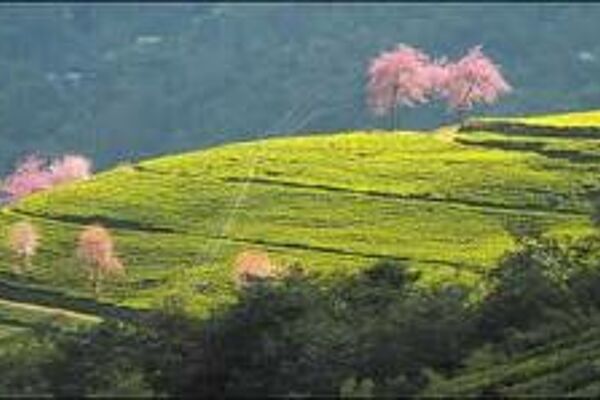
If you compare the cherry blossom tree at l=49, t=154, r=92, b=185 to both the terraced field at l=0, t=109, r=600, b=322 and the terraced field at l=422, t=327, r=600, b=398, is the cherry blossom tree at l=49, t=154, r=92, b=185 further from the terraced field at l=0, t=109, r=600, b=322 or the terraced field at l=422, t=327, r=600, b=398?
the terraced field at l=422, t=327, r=600, b=398

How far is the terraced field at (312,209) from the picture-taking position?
79500 millimetres

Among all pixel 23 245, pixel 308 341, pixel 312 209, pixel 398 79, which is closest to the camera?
pixel 308 341

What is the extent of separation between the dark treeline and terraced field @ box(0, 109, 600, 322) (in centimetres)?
2247

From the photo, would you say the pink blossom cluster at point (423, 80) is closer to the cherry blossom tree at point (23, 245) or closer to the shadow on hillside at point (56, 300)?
the cherry blossom tree at point (23, 245)

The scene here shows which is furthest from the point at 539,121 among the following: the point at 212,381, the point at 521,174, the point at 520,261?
the point at 212,381

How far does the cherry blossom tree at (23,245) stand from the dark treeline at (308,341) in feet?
127

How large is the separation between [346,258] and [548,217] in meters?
11.3

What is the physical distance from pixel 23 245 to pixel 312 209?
17467 millimetres

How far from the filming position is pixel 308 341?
Result: 136 feet

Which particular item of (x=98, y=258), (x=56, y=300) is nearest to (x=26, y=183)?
(x=56, y=300)

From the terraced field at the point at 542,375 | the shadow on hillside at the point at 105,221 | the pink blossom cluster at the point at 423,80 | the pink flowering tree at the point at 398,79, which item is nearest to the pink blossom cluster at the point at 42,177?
the pink flowering tree at the point at 398,79

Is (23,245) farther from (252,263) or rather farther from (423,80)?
(423,80)

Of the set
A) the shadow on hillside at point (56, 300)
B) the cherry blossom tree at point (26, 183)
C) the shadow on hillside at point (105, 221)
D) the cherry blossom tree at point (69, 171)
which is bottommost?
the shadow on hillside at point (56, 300)

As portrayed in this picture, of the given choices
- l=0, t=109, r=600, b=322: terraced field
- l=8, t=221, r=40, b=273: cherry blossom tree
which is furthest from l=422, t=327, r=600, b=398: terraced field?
l=8, t=221, r=40, b=273: cherry blossom tree
